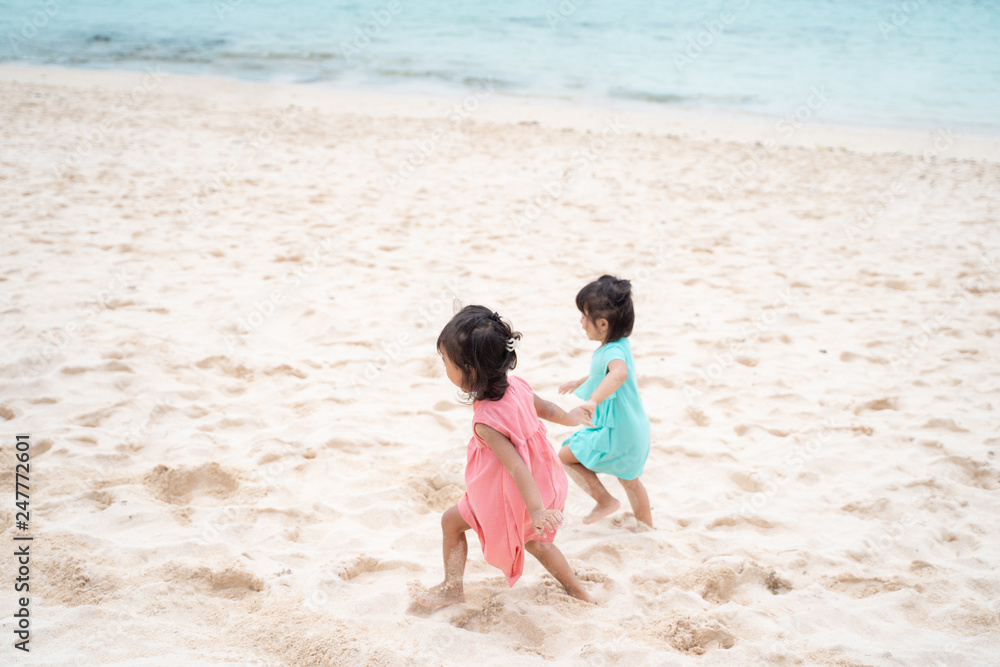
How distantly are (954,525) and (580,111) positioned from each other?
1041 centimetres

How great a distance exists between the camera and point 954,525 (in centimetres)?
268

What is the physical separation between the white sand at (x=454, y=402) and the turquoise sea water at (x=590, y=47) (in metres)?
6.40

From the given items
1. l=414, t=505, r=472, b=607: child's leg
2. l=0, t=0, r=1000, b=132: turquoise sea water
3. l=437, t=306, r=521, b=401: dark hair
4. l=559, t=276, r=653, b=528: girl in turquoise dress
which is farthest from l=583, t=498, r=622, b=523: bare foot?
l=0, t=0, r=1000, b=132: turquoise sea water

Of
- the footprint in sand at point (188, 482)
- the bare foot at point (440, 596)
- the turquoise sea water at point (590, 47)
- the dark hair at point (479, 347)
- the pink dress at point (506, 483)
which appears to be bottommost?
the bare foot at point (440, 596)

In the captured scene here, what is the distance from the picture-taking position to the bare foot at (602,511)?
2734 millimetres

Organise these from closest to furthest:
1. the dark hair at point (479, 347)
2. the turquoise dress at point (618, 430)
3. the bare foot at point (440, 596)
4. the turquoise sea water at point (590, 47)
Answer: the dark hair at point (479, 347) → the bare foot at point (440, 596) → the turquoise dress at point (618, 430) → the turquoise sea water at point (590, 47)

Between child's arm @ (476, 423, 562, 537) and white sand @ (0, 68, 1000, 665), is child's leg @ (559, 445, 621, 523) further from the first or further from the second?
child's arm @ (476, 423, 562, 537)

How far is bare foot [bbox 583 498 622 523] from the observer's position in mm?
2734

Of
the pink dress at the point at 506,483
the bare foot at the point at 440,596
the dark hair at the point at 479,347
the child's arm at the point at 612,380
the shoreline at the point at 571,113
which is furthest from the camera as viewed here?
the shoreline at the point at 571,113

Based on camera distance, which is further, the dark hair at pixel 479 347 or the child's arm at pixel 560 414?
the child's arm at pixel 560 414

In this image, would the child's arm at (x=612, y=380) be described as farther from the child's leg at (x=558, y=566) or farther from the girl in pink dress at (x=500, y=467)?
the child's leg at (x=558, y=566)

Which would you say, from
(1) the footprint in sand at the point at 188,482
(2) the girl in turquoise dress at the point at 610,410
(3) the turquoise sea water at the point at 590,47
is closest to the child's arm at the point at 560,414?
(2) the girl in turquoise dress at the point at 610,410

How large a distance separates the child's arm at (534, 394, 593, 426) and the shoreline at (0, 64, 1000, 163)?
819 cm

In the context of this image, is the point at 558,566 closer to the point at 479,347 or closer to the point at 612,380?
the point at 612,380
